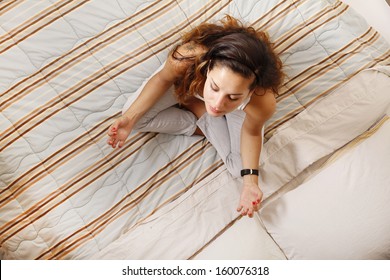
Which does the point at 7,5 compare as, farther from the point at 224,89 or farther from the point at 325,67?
the point at 325,67

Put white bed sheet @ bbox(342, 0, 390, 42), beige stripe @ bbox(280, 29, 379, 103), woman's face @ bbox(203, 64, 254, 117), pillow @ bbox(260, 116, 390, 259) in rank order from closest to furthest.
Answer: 1. woman's face @ bbox(203, 64, 254, 117)
2. pillow @ bbox(260, 116, 390, 259)
3. beige stripe @ bbox(280, 29, 379, 103)
4. white bed sheet @ bbox(342, 0, 390, 42)

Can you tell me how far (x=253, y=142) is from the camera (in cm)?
132

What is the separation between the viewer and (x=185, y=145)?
1.40 metres

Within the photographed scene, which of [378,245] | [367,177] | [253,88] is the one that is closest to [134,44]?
[253,88]

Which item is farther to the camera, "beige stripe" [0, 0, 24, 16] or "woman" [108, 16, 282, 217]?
"beige stripe" [0, 0, 24, 16]

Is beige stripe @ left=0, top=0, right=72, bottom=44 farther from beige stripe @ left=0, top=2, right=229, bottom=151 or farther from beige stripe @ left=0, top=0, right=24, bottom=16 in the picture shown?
beige stripe @ left=0, top=2, right=229, bottom=151

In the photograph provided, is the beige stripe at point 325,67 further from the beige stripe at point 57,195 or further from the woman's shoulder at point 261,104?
the beige stripe at point 57,195

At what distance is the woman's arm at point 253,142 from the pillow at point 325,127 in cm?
8

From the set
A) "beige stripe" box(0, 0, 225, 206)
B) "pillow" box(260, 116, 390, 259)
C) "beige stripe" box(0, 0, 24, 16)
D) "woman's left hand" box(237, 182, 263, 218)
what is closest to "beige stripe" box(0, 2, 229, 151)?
"beige stripe" box(0, 0, 225, 206)

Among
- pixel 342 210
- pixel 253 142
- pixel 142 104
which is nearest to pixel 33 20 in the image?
pixel 142 104

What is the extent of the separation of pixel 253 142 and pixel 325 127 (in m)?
0.25

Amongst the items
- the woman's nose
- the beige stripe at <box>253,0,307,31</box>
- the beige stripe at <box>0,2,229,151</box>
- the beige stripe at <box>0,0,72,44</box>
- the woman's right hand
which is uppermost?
the beige stripe at <box>0,0,72,44</box>

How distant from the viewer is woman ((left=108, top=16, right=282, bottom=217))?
3.45 ft

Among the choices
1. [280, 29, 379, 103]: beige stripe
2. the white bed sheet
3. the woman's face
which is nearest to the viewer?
the woman's face
